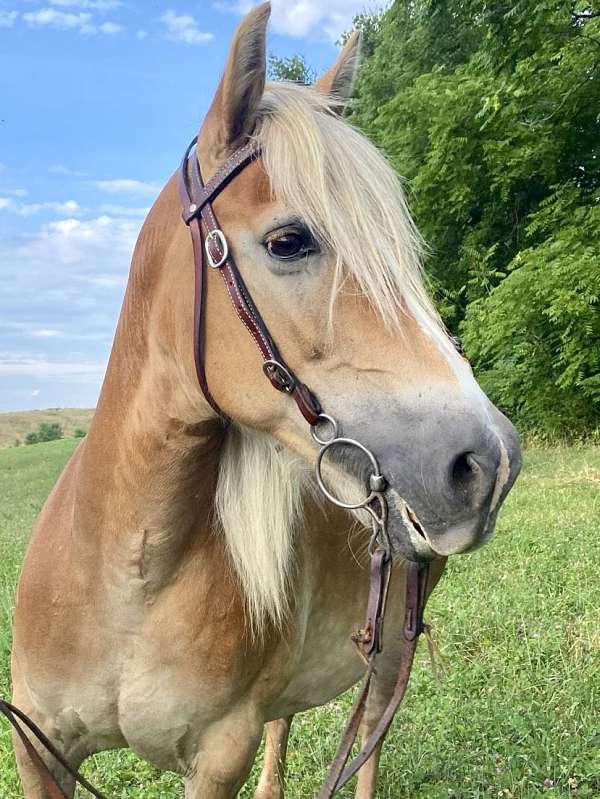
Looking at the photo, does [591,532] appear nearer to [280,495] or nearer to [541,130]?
[280,495]

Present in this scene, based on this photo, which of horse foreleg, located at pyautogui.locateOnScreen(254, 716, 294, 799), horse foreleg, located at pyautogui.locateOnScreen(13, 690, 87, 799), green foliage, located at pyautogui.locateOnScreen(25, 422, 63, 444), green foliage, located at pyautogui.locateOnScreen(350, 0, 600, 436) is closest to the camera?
horse foreleg, located at pyautogui.locateOnScreen(13, 690, 87, 799)

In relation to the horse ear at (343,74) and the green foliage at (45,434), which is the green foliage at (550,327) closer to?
the horse ear at (343,74)

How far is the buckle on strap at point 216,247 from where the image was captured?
141cm

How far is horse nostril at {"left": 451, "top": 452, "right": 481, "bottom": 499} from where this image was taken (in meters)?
1.20

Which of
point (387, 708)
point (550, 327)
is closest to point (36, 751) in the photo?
point (387, 708)

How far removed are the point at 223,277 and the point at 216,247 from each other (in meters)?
0.07

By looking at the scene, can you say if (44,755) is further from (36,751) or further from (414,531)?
(414,531)

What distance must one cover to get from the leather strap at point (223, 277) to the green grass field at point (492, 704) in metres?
2.21

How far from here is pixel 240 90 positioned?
4.59ft

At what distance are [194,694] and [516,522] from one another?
18.3ft

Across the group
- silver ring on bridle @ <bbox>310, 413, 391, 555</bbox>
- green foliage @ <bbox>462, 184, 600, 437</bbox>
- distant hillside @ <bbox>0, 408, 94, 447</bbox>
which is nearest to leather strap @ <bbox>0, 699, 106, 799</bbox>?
silver ring on bridle @ <bbox>310, 413, 391, 555</bbox>

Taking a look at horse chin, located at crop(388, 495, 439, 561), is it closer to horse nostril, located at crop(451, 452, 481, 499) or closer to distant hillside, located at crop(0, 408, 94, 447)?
horse nostril, located at crop(451, 452, 481, 499)

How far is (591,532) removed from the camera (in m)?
6.02

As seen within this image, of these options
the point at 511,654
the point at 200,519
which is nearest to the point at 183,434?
the point at 200,519
